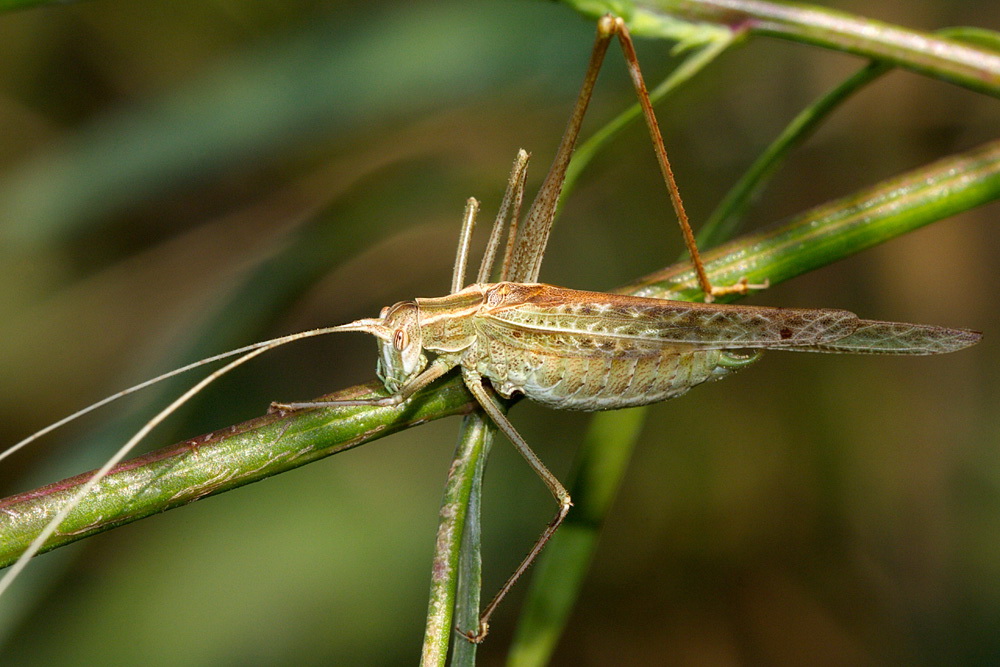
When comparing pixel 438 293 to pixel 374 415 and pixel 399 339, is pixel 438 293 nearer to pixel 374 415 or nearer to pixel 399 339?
pixel 399 339

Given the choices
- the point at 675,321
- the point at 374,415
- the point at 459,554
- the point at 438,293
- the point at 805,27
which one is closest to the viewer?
the point at 459,554

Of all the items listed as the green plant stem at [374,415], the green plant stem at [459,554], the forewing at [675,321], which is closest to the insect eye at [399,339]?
the green plant stem at [374,415]

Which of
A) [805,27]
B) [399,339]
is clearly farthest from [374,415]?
[805,27]

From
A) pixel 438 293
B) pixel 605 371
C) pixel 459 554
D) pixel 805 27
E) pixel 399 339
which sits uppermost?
pixel 438 293

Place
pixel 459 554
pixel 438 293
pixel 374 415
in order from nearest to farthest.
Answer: pixel 459 554 → pixel 374 415 → pixel 438 293

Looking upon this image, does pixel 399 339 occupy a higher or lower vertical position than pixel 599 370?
higher

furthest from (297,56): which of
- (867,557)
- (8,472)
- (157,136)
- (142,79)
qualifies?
(867,557)

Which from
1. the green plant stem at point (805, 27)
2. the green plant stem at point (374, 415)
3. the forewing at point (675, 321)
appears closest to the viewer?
the green plant stem at point (374, 415)

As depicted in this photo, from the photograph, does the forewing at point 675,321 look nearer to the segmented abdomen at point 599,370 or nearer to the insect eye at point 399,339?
the segmented abdomen at point 599,370
